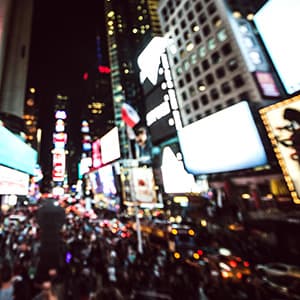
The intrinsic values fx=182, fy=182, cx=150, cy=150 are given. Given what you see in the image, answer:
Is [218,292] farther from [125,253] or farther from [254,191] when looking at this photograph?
[254,191]

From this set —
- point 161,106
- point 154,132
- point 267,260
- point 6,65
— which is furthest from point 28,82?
point 267,260

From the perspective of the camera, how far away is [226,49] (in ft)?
54.1

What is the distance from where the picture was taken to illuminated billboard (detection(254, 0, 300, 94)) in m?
3.62

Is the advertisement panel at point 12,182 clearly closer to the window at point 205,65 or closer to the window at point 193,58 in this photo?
the window at point 205,65

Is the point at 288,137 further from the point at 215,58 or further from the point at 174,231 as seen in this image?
the point at 215,58

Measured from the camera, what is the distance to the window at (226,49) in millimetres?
16225

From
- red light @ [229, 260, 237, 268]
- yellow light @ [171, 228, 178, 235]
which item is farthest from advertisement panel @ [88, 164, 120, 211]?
red light @ [229, 260, 237, 268]

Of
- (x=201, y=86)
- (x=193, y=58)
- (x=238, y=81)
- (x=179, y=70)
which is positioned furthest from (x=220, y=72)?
(x=179, y=70)

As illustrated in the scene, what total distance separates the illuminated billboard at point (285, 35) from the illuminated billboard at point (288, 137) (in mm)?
424

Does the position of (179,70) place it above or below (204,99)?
above

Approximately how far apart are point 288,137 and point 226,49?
1615 cm

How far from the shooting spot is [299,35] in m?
3.53

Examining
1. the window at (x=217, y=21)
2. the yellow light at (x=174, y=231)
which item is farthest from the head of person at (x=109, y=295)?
Result: the window at (x=217, y=21)

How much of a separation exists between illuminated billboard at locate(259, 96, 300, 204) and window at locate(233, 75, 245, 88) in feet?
44.2
